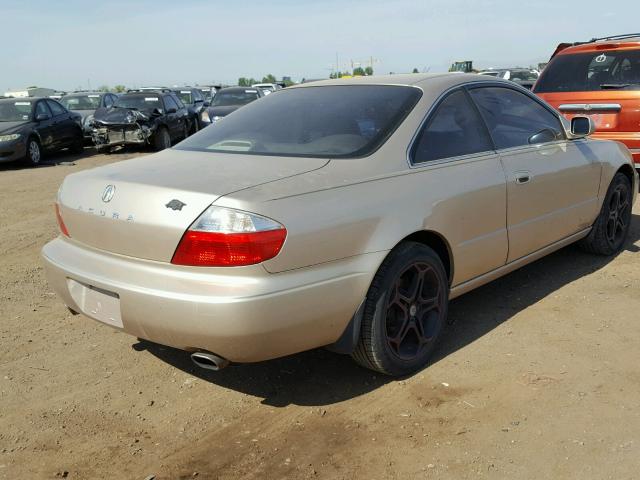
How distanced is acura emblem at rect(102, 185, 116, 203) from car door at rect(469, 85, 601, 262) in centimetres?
224

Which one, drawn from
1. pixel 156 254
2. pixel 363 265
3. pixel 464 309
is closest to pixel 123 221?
pixel 156 254

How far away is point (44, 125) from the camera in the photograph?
14.2 m

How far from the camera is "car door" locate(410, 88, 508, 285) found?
3529 millimetres

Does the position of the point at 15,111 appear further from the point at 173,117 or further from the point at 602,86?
the point at 602,86

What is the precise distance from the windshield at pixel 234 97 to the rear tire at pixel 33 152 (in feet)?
14.7

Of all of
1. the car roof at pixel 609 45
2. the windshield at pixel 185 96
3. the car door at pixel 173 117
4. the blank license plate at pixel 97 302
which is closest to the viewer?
the blank license plate at pixel 97 302

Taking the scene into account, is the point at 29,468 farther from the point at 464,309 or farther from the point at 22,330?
the point at 464,309

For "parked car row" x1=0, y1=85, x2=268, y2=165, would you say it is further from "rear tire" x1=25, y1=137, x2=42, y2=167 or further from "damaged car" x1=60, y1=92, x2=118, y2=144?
"damaged car" x1=60, y1=92, x2=118, y2=144

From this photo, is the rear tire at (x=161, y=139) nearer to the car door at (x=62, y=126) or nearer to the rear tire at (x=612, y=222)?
the car door at (x=62, y=126)

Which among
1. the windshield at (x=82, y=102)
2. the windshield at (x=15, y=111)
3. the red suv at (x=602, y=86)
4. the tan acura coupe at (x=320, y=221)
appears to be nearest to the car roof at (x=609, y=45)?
the red suv at (x=602, y=86)

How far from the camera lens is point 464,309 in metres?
4.45

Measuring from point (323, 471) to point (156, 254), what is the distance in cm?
117

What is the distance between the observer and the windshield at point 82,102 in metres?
Answer: 19.0

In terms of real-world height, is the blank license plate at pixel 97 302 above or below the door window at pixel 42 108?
below
